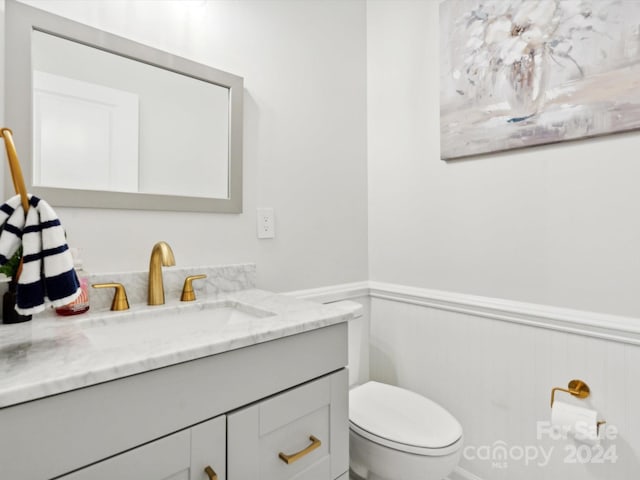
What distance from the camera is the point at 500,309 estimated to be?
1.37 m

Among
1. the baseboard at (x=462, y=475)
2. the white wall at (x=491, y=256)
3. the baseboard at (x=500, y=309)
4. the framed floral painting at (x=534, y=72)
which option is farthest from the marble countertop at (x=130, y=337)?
the baseboard at (x=462, y=475)

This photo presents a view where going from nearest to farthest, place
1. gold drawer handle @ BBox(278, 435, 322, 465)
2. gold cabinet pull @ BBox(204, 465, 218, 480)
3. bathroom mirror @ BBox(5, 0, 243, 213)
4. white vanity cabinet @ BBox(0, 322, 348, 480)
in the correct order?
white vanity cabinet @ BBox(0, 322, 348, 480) → gold cabinet pull @ BBox(204, 465, 218, 480) → gold drawer handle @ BBox(278, 435, 322, 465) → bathroom mirror @ BBox(5, 0, 243, 213)

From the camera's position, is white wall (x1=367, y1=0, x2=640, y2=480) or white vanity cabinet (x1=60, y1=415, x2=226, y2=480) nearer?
white vanity cabinet (x1=60, y1=415, x2=226, y2=480)

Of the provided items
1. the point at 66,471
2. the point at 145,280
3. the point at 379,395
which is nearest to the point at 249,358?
the point at 66,471

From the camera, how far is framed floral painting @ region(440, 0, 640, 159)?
1.09 m

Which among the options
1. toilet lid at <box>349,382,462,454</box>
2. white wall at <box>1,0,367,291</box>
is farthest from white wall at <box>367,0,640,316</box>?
toilet lid at <box>349,382,462,454</box>

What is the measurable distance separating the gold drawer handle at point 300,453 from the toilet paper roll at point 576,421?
794 mm

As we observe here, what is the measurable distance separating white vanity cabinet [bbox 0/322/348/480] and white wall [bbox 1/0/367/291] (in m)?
0.57

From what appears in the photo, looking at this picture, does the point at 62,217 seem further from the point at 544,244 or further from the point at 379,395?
the point at 544,244

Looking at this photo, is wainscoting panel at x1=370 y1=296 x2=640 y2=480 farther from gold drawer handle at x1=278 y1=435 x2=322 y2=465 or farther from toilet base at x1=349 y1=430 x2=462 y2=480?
gold drawer handle at x1=278 y1=435 x2=322 y2=465

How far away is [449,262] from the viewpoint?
154 cm

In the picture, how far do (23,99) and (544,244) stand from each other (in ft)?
5.40

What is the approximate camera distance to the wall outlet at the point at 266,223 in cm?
144

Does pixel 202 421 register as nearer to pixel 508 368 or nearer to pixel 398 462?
pixel 398 462
